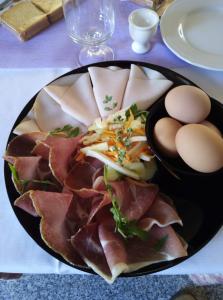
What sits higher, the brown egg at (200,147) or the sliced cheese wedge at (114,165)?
the brown egg at (200,147)

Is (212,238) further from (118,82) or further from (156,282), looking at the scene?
(156,282)

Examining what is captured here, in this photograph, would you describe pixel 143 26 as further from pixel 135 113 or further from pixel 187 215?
pixel 187 215

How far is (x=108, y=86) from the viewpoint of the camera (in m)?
0.72

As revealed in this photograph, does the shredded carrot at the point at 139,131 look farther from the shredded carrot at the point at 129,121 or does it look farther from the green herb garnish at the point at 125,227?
the green herb garnish at the point at 125,227

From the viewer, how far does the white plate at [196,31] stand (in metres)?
0.78

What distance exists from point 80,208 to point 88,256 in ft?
0.28

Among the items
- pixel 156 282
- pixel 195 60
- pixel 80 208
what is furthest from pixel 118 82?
pixel 156 282

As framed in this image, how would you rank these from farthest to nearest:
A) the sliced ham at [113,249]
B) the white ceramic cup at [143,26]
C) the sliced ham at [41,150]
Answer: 1. the white ceramic cup at [143,26]
2. the sliced ham at [41,150]
3. the sliced ham at [113,249]

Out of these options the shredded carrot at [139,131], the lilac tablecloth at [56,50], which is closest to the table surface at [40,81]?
the lilac tablecloth at [56,50]

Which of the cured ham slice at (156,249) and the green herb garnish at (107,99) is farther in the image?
the green herb garnish at (107,99)

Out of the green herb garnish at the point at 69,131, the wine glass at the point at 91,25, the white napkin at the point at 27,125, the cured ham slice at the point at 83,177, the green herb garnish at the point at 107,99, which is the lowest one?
the cured ham slice at the point at 83,177

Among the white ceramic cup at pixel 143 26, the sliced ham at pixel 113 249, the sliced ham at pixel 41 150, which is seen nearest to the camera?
the sliced ham at pixel 113 249

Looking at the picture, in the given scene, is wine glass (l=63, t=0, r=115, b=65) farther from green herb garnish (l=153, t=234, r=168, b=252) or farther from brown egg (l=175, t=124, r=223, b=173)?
green herb garnish (l=153, t=234, r=168, b=252)

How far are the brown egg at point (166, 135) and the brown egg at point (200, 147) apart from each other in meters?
0.01
